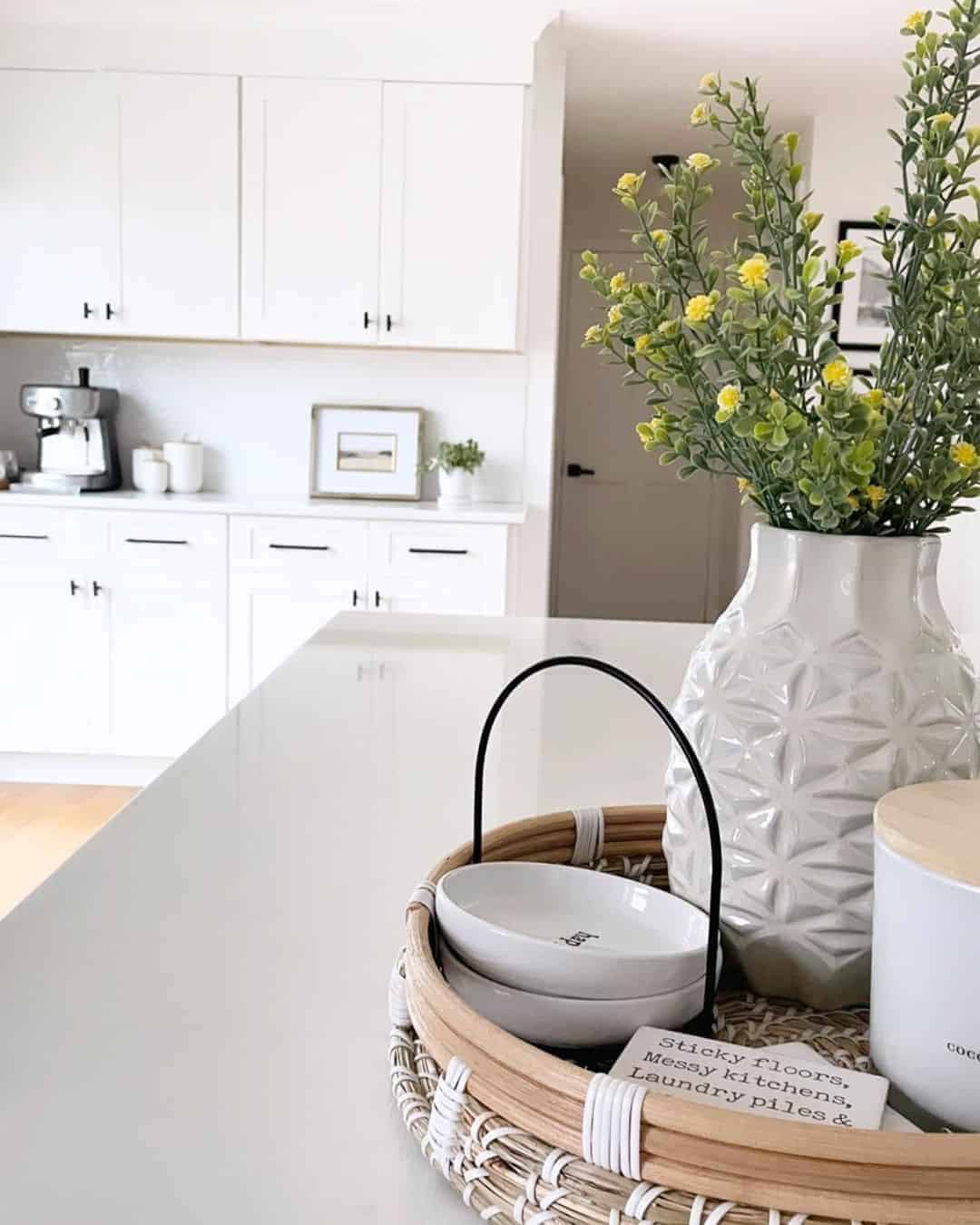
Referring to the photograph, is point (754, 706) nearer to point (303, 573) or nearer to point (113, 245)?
point (303, 573)

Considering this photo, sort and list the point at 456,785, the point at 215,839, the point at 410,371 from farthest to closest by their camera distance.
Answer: the point at 410,371 → the point at 456,785 → the point at 215,839

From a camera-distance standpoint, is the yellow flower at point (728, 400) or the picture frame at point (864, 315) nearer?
the yellow flower at point (728, 400)

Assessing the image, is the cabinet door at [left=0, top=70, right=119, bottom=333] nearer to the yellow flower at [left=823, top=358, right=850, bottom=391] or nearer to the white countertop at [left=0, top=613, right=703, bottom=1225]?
the white countertop at [left=0, top=613, right=703, bottom=1225]

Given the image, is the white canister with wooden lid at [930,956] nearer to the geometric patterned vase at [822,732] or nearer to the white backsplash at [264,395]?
the geometric patterned vase at [822,732]

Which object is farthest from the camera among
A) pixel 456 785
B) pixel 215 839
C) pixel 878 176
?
pixel 878 176

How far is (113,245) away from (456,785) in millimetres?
3490

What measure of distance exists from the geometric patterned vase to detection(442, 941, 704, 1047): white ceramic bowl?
103 millimetres

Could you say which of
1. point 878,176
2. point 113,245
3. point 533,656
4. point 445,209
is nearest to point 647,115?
point 878,176

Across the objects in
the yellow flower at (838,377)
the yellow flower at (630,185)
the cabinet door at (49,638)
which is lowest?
the cabinet door at (49,638)

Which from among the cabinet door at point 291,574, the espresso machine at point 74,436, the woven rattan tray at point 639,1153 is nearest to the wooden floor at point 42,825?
the cabinet door at point 291,574

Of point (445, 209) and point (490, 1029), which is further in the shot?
point (445, 209)

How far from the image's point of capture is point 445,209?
160 inches

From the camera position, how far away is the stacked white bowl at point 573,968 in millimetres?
589

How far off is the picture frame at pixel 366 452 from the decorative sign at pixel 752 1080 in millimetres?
3919
